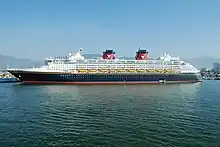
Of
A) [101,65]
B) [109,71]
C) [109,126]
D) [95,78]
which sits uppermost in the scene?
[101,65]

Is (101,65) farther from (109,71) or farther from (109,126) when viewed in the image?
(109,126)

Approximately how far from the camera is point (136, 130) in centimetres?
1800

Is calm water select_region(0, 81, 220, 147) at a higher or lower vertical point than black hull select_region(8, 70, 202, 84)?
lower

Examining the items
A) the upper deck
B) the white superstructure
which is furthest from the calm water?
the upper deck

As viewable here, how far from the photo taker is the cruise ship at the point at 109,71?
216 feet

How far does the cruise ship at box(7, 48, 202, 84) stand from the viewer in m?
65.9

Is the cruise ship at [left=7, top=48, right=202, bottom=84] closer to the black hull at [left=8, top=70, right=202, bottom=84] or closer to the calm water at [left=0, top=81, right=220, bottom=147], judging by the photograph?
the black hull at [left=8, top=70, right=202, bottom=84]

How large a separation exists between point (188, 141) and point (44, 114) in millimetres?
13479

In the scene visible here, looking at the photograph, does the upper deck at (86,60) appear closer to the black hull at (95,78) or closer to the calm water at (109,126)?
the black hull at (95,78)

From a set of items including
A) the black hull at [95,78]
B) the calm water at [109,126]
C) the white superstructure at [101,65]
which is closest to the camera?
the calm water at [109,126]

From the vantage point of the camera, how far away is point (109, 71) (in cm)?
7194

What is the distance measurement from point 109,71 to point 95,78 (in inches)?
200

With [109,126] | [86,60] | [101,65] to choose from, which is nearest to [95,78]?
[101,65]

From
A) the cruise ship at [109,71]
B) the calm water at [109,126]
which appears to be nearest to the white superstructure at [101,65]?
the cruise ship at [109,71]
